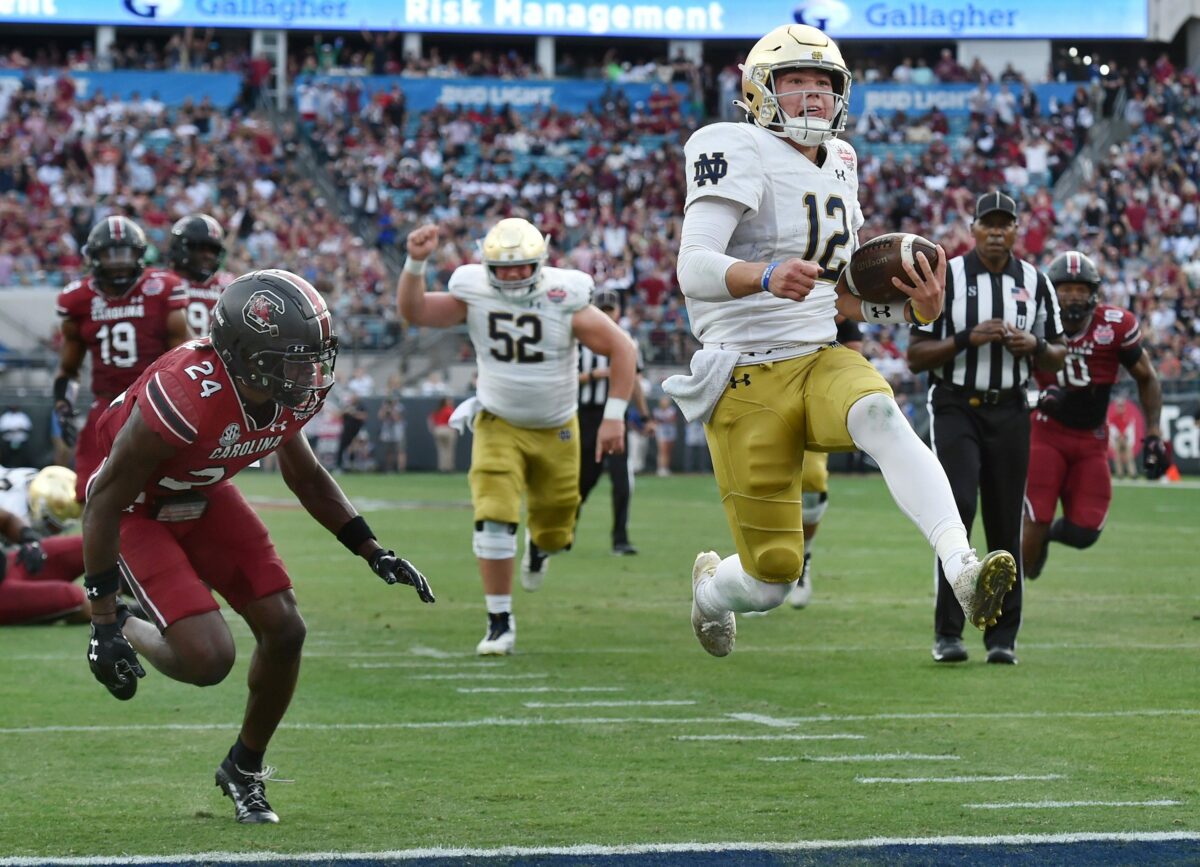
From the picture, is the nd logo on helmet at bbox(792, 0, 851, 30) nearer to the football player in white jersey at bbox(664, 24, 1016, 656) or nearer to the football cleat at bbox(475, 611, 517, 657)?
the football cleat at bbox(475, 611, 517, 657)

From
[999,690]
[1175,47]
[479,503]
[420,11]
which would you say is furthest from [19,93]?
[999,690]

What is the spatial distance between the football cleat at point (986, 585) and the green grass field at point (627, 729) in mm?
502

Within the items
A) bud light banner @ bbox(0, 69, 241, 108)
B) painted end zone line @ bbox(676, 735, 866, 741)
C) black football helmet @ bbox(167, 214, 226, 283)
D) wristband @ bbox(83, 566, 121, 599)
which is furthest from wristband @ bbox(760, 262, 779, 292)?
bud light banner @ bbox(0, 69, 241, 108)

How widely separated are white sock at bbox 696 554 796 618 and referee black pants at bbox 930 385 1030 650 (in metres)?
1.75

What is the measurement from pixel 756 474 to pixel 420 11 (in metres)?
30.2

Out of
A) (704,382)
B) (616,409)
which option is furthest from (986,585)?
(616,409)

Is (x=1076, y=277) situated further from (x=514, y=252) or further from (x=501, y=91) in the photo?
(x=501, y=91)

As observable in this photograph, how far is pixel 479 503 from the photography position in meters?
7.62

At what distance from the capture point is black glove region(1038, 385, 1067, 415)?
27.2 feet

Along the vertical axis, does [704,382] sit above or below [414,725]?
above

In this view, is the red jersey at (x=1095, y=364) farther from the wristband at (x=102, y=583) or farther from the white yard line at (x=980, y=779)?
the wristband at (x=102, y=583)

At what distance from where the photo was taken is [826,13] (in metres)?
34.1

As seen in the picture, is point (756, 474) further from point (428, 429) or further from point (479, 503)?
point (428, 429)

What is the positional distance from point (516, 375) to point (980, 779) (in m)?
3.52
